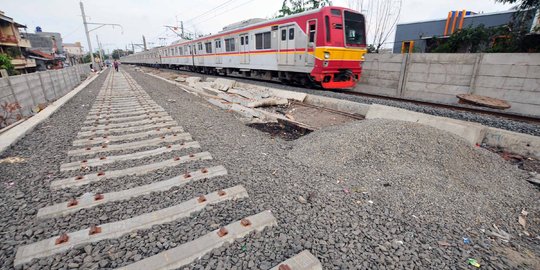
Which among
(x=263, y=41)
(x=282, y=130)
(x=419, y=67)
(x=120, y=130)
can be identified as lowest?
(x=282, y=130)

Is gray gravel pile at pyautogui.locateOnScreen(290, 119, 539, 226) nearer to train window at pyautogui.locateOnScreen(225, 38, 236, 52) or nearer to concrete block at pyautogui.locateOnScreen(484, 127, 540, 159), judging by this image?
concrete block at pyautogui.locateOnScreen(484, 127, 540, 159)

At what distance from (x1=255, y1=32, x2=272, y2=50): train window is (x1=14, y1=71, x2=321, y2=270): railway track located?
7897mm

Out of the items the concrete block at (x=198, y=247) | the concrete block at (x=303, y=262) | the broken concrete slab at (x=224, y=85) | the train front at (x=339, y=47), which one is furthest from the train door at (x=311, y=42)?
the concrete block at (x=303, y=262)

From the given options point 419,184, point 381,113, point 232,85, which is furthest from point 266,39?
point 419,184

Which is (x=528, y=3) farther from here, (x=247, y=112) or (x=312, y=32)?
(x=247, y=112)

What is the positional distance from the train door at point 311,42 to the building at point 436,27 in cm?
1292

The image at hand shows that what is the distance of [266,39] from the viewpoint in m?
11.8

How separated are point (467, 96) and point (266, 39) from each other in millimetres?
8457

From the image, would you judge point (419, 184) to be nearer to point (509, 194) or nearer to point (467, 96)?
point (509, 194)

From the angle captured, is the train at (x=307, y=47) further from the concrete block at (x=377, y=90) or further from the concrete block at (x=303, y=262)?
the concrete block at (x=303, y=262)

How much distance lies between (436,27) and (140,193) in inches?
1011

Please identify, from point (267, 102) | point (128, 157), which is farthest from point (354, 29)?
point (128, 157)

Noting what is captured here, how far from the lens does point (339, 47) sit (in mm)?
9094

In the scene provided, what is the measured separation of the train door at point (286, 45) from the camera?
10.2 meters
